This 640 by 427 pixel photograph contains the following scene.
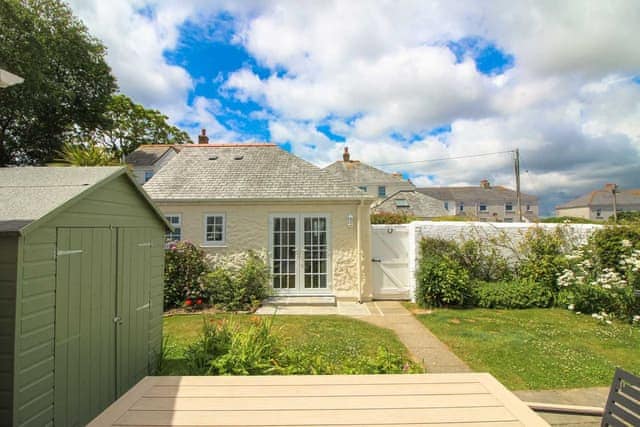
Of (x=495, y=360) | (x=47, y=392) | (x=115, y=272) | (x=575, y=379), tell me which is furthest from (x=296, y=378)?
(x=575, y=379)

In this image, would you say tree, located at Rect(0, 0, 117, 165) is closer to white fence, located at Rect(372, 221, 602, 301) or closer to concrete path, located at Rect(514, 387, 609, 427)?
white fence, located at Rect(372, 221, 602, 301)

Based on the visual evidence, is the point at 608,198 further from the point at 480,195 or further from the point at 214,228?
the point at 214,228

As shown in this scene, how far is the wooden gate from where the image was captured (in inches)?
401

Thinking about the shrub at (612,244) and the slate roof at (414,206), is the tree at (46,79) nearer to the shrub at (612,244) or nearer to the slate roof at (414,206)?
the slate roof at (414,206)

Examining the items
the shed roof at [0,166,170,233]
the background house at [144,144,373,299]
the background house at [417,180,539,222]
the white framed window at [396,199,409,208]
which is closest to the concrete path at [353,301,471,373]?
the background house at [144,144,373,299]

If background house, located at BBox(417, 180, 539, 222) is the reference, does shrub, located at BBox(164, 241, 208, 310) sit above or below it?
below

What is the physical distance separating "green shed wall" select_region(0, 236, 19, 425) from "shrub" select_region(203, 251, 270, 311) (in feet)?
21.8

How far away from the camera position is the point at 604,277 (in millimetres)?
8016

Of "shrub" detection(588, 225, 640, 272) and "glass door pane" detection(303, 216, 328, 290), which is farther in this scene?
"glass door pane" detection(303, 216, 328, 290)

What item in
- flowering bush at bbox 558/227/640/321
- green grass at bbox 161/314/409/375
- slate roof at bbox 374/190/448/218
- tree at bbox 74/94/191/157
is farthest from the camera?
tree at bbox 74/94/191/157

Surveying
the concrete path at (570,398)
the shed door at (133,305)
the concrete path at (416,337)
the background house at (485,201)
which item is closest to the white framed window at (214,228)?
the concrete path at (416,337)

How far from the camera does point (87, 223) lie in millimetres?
3252

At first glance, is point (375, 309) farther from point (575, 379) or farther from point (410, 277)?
point (575, 379)

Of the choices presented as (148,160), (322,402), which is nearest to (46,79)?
(148,160)
